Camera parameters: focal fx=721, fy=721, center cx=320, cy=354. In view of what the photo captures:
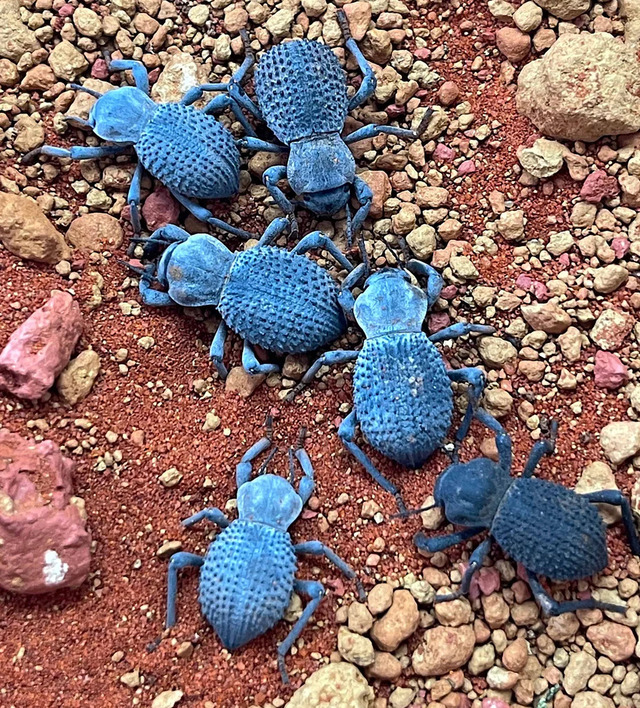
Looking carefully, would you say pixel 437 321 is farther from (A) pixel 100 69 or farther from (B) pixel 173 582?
(A) pixel 100 69

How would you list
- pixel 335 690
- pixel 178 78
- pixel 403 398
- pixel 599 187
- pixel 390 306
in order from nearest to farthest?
pixel 335 690, pixel 403 398, pixel 390 306, pixel 599 187, pixel 178 78

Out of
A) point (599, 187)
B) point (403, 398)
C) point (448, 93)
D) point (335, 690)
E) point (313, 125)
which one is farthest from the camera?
point (448, 93)

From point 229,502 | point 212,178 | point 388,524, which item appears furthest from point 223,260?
point 388,524

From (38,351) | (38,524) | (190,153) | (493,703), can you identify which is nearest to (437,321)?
(190,153)

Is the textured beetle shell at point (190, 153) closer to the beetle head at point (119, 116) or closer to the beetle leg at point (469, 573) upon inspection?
the beetle head at point (119, 116)

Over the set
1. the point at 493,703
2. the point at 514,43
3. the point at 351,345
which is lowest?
the point at 493,703
